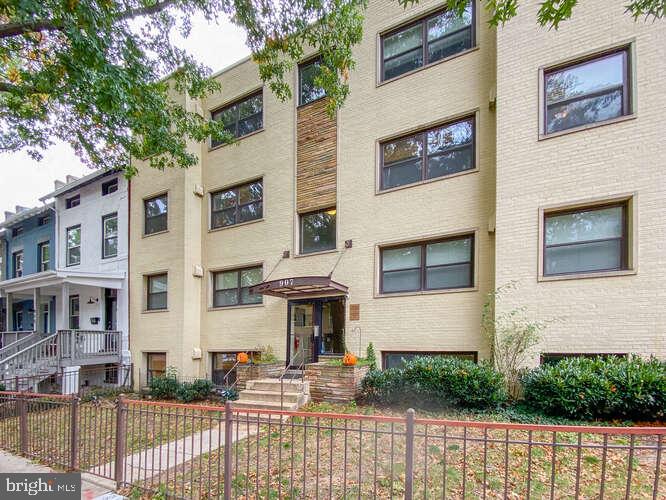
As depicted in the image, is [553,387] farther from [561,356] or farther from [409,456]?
[409,456]

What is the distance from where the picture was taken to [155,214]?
47.9 ft

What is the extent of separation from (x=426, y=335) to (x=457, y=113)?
544 centimetres

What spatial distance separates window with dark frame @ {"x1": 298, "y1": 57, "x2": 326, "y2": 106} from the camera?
11875mm

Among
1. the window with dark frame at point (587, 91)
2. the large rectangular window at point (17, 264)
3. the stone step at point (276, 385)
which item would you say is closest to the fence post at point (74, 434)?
the stone step at point (276, 385)

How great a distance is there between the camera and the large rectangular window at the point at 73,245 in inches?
680

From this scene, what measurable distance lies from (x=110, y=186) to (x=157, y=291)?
532 centimetres

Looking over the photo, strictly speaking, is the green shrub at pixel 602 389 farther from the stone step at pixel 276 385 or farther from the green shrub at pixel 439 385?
the stone step at pixel 276 385

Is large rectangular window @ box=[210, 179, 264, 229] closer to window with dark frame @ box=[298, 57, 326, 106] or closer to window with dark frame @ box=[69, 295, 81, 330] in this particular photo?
window with dark frame @ box=[298, 57, 326, 106]

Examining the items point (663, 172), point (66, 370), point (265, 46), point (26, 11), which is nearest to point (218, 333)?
point (66, 370)

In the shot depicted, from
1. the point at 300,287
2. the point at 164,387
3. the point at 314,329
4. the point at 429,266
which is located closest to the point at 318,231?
the point at 300,287

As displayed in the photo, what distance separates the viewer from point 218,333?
12.9 metres

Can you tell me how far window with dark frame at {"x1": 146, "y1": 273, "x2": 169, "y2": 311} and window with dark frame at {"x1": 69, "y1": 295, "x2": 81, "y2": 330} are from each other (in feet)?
15.2

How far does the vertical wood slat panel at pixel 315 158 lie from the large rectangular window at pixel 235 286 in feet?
9.00

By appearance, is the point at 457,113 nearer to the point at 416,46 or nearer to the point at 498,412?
the point at 416,46
